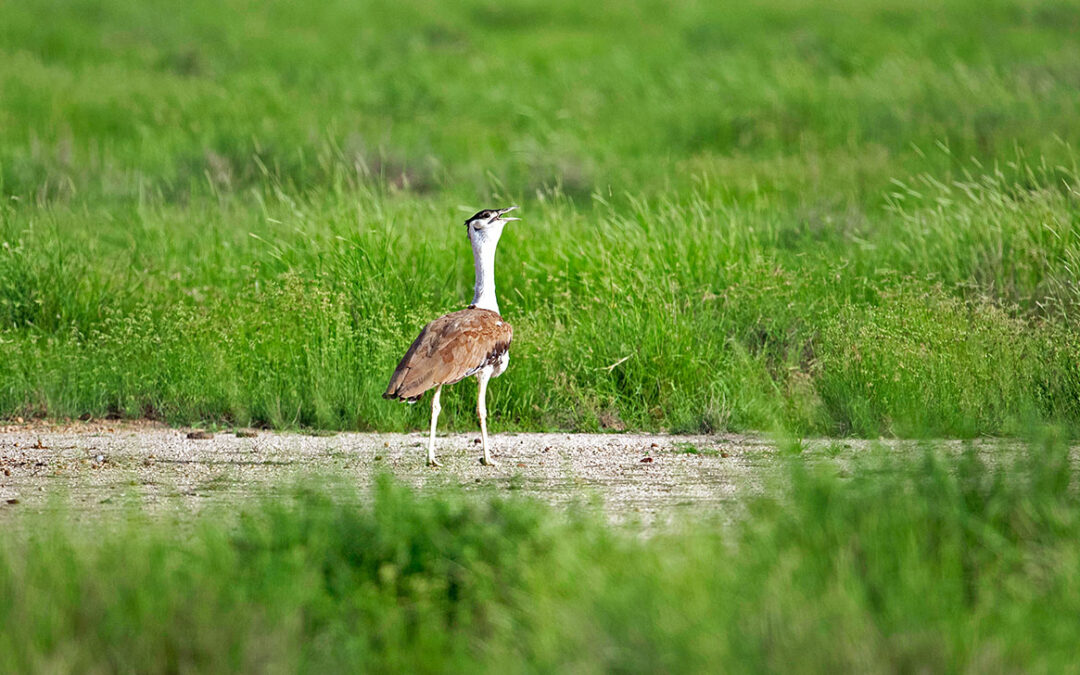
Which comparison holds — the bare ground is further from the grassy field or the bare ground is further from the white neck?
the white neck

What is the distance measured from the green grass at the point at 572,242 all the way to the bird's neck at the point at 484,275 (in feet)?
5.23

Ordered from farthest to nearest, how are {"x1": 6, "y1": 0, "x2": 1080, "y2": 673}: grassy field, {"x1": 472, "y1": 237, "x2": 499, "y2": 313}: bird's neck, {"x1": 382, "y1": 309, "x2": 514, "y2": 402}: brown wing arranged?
{"x1": 472, "y1": 237, "x2": 499, "y2": 313}: bird's neck → {"x1": 382, "y1": 309, "x2": 514, "y2": 402}: brown wing → {"x1": 6, "y1": 0, "x2": 1080, "y2": 673}: grassy field

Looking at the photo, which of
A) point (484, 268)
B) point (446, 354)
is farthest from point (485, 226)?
point (446, 354)

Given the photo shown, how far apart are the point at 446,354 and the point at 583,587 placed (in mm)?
3893

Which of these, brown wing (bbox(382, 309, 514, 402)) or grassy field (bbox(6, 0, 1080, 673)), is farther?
brown wing (bbox(382, 309, 514, 402))

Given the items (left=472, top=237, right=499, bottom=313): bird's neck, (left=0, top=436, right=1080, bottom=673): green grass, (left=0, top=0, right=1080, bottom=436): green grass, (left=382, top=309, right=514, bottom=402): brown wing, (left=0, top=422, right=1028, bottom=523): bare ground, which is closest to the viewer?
(left=0, top=436, right=1080, bottom=673): green grass

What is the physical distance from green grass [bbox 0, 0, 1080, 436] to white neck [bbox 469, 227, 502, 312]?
1597mm

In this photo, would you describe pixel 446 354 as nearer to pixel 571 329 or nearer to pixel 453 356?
pixel 453 356

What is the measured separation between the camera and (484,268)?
374 inches

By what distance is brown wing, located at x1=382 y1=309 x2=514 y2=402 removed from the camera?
28.4 ft

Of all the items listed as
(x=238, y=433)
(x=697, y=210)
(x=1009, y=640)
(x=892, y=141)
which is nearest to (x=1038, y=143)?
(x=892, y=141)

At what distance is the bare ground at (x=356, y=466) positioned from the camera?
7926 mm

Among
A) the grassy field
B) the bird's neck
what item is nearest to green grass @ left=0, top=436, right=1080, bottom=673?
the grassy field

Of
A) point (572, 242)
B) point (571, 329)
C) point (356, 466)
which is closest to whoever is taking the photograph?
point (356, 466)
